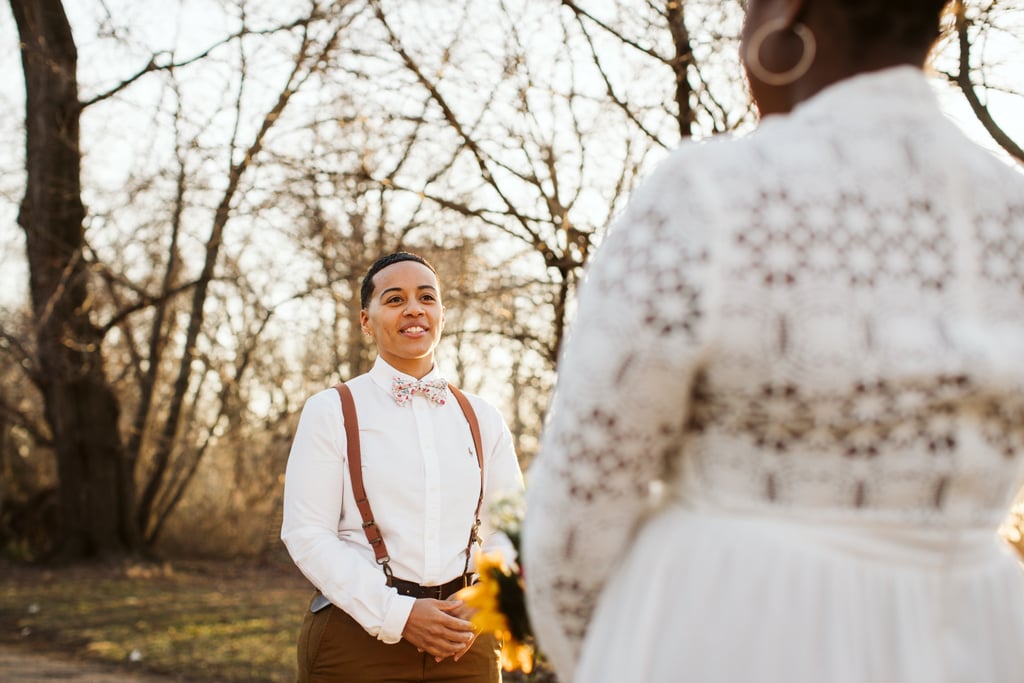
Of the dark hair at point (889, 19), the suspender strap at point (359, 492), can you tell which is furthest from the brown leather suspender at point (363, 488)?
the dark hair at point (889, 19)

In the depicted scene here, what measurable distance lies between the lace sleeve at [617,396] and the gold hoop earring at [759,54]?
0.88 ft

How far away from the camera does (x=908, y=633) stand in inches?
57.6

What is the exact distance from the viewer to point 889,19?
62.6 inches

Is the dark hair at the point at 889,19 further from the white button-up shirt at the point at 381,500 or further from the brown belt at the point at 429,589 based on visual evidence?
the brown belt at the point at 429,589

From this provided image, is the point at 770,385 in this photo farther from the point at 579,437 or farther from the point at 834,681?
the point at 834,681

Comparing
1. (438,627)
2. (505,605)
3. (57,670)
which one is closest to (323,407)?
(438,627)

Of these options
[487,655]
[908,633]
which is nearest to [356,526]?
[487,655]

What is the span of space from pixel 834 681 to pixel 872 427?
0.34 metres

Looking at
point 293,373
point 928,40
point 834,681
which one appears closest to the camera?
point 834,681

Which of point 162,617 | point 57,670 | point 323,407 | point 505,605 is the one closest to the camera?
point 505,605

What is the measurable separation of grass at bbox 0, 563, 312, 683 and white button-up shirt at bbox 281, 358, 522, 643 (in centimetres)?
555

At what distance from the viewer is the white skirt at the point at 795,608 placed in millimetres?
1446

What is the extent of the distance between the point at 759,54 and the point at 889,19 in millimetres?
191

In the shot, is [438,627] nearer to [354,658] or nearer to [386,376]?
[354,658]
